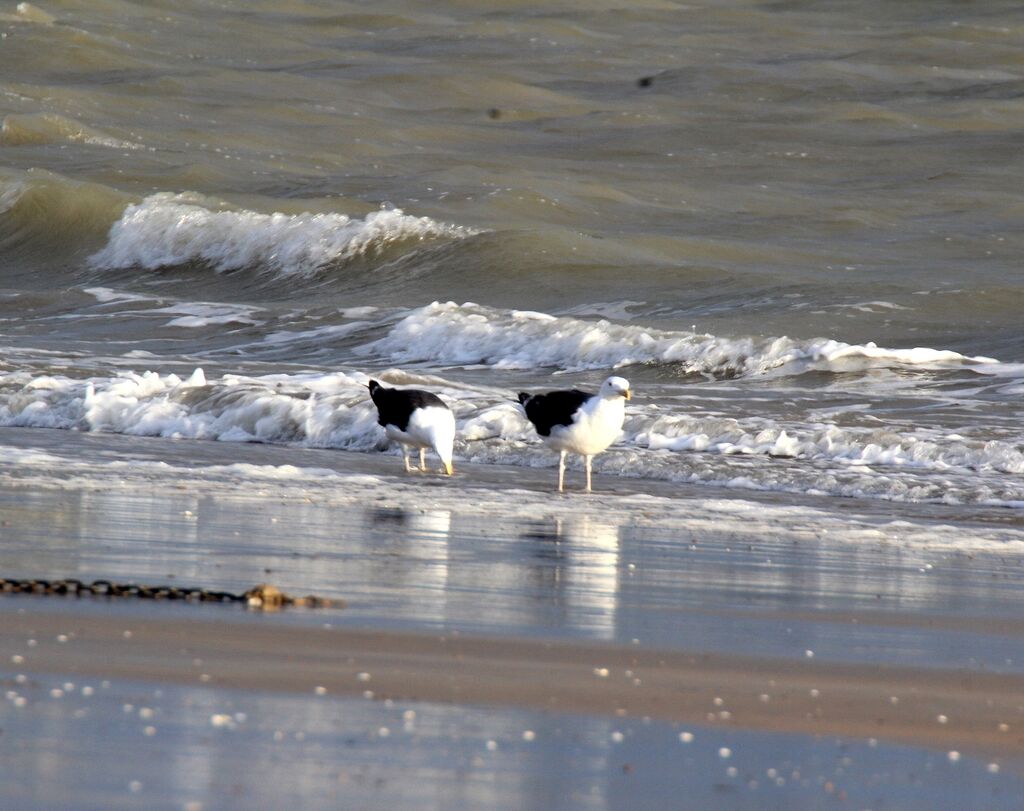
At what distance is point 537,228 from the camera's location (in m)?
→ 24.7

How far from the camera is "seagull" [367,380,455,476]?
9.78 m

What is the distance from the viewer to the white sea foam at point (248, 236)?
25125 mm

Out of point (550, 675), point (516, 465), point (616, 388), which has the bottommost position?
point (550, 675)

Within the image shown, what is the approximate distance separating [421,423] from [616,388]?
1.11m

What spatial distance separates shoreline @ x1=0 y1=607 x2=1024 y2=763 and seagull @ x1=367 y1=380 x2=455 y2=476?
196 inches

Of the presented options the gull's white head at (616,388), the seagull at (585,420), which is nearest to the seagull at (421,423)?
the seagull at (585,420)

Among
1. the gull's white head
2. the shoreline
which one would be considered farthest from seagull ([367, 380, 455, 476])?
the shoreline

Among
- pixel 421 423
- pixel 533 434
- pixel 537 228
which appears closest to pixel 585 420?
pixel 421 423

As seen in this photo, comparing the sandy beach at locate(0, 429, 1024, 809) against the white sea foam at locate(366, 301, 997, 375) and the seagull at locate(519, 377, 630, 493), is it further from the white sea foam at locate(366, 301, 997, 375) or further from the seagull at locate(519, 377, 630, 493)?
the white sea foam at locate(366, 301, 997, 375)

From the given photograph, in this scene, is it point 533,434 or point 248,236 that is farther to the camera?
point 248,236

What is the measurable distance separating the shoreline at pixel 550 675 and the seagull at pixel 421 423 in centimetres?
499

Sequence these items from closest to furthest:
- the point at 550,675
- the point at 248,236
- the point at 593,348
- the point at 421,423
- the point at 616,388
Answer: the point at 550,675, the point at 616,388, the point at 421,423, the point at 593,348, the point at 248,236

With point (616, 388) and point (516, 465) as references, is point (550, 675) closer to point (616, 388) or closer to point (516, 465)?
point (616, 388)

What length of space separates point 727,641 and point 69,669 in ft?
6.11
